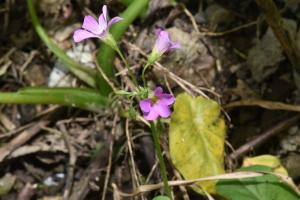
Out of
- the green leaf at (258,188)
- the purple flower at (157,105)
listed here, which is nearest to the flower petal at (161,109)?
the purple flower at (157,105)

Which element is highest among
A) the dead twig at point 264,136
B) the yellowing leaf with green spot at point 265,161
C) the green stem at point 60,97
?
the green stem at point 60,97

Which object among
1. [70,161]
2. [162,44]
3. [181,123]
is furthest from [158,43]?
[70,161]

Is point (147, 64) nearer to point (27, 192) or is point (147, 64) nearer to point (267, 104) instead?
point (267, 104)

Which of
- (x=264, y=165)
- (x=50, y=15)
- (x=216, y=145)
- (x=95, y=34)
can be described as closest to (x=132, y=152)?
(x=216, y=145)

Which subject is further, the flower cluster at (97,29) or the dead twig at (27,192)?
the dead twig at (27,192)

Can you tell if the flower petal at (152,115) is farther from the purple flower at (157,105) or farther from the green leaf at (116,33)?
the green leaf at (116,33)

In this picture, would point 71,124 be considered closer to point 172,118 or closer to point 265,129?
point 172,118
